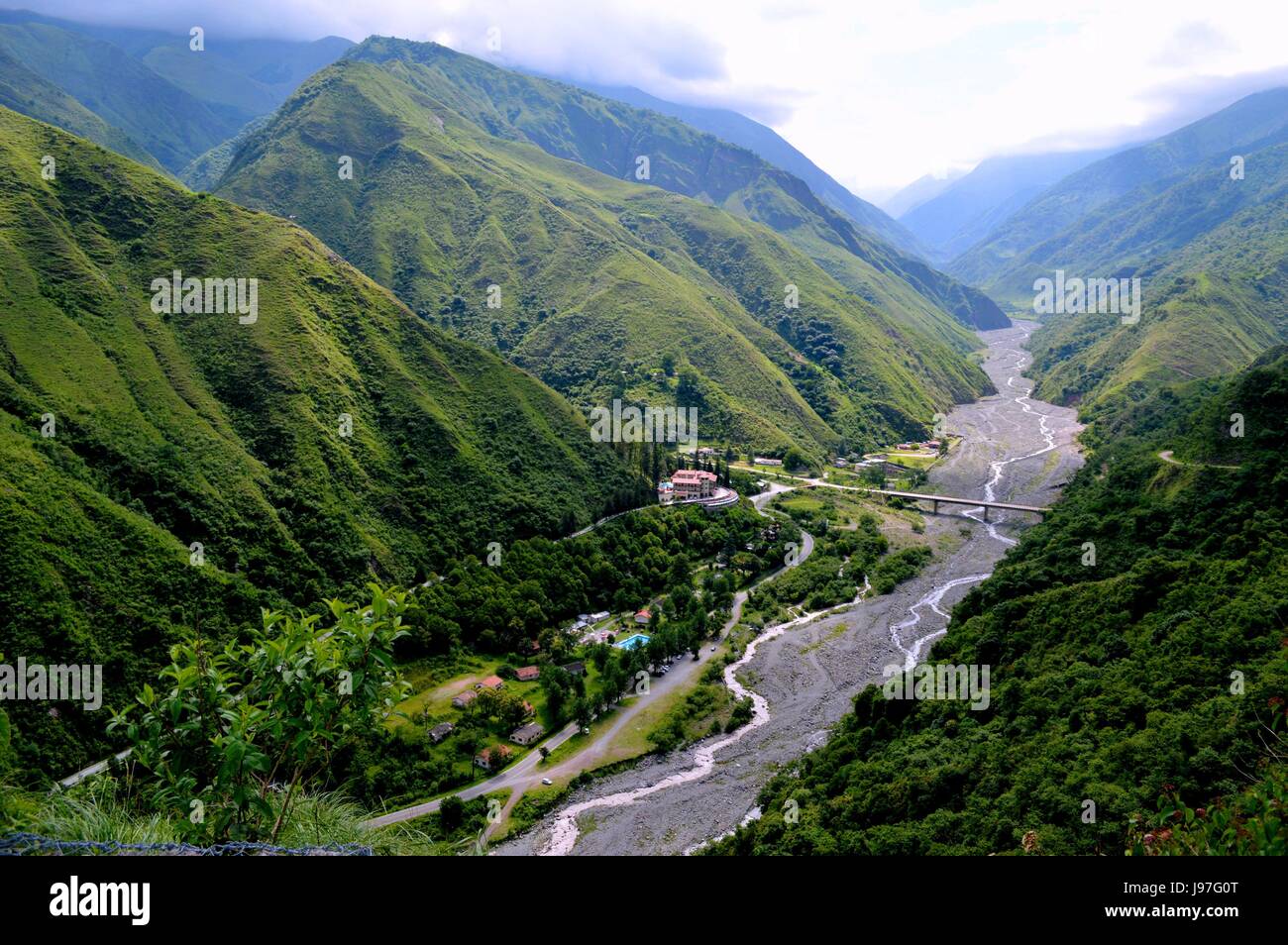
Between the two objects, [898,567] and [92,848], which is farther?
[898,567]

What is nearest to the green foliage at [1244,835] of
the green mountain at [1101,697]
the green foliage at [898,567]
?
the green mountain at [1101,697]

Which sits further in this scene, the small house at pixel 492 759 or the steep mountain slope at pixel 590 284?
the steep mountain slope at pixel 590 284

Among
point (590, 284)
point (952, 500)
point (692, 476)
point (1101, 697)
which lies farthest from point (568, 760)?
point (590, 284)

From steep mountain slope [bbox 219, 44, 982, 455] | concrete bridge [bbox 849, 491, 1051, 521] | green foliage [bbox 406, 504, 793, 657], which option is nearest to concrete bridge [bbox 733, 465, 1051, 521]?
concrete bridge [bbox 849, 491, 1051, 521]

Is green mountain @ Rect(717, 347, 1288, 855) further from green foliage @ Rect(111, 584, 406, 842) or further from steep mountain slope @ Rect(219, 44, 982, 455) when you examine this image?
steep mountain slope @ Rect(219, 44, 982, 455)

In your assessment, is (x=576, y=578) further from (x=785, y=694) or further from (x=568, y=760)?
(x=568, y=760)

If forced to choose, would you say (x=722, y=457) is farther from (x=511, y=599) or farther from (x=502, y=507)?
(x=511, y=599)

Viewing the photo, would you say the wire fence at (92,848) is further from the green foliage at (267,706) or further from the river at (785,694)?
the river at (785,694)
